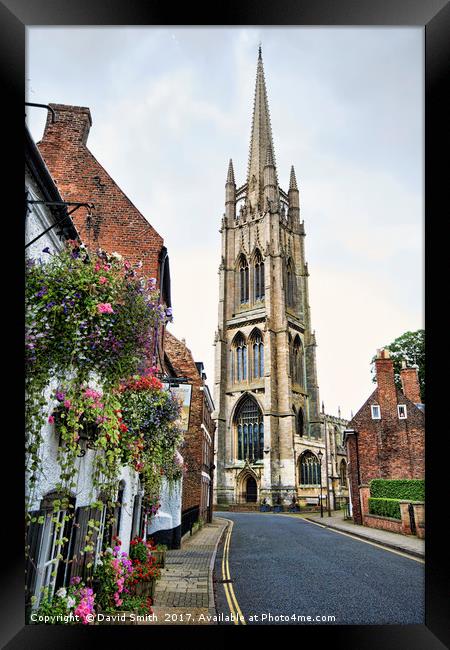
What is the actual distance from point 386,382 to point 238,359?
92.5 feet

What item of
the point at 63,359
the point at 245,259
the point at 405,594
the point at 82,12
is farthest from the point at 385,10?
the point at 245,259

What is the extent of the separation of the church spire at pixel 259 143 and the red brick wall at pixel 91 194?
163ft

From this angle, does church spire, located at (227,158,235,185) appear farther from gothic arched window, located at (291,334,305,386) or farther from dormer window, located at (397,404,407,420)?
dormer window, located at (397,404,407,420)

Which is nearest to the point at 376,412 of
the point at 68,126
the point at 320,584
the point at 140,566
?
the point at 320,584

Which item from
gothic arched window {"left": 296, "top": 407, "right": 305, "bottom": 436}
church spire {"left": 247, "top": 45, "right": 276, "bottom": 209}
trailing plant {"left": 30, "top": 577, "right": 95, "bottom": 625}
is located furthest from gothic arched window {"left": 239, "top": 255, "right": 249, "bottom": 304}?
trailing plant {"left": 30, "top": 577, "right": 95, "bottom": 625}

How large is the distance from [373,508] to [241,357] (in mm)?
31065

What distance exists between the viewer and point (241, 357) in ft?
172

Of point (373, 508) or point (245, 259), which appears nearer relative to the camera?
point (373, 508)

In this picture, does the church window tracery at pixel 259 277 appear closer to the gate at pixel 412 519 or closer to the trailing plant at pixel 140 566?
the gate at pixel 412 519

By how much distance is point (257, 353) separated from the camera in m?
51.7

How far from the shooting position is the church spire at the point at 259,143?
60531mm

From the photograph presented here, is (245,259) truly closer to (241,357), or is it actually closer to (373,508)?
(241,357)

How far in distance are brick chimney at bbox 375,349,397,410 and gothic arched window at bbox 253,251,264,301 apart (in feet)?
96.0
